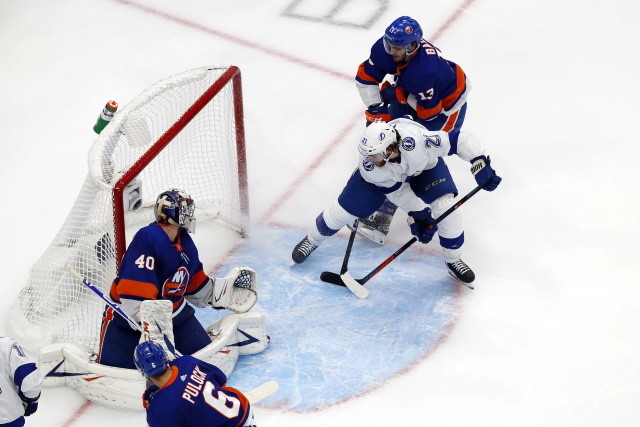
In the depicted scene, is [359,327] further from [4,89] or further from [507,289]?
[4,89]

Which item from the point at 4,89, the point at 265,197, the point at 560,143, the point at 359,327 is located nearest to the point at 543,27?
the point at 560,143

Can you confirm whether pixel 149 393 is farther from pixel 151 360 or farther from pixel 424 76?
pixel 424 76

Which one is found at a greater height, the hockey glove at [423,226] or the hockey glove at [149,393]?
the hockey glove at [149,393]

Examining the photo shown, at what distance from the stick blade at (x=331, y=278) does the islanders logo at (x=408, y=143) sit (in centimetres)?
69

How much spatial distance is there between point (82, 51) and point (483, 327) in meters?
2.99

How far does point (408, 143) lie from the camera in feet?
15.3

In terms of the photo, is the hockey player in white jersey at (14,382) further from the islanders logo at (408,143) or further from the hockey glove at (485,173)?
the hockey glove at (485,173)

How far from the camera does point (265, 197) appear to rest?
5.52 metres

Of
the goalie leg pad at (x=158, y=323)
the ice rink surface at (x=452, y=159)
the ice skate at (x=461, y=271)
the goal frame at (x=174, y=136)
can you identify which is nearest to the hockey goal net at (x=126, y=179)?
the goal frame at (x=174, y=136)

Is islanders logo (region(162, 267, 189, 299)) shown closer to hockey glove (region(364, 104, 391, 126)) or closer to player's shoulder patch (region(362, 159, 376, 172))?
player's shoulder patch (region(362, 159, 376, 172))

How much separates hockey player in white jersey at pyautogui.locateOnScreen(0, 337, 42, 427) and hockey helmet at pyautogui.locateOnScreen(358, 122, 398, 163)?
59.6 inches

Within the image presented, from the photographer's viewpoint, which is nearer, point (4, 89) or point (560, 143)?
point (560, 143)

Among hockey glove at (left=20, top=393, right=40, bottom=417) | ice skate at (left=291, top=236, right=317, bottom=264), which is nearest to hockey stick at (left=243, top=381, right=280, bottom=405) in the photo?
hockey glove at (left=20, top=393, right=40, bottom=417)

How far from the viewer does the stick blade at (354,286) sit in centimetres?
495
